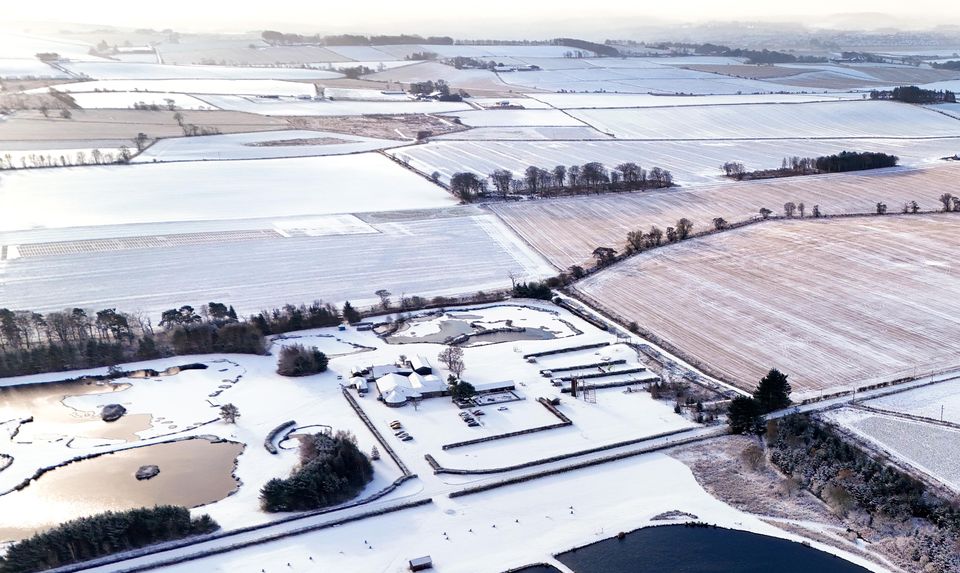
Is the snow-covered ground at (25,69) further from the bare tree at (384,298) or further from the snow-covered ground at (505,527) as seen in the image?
the snow-covered ground at (505,527)

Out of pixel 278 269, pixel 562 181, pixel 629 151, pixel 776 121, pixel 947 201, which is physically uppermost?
pixel 776 121

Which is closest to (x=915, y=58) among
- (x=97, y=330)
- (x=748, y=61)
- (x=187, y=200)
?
(x=748, y=61)

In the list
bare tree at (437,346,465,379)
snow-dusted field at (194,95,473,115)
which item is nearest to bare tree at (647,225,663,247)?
bare tree at (437,346,465,379)

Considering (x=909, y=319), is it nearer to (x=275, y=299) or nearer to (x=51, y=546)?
(x=275, y=299)

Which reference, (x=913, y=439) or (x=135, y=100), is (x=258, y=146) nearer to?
(x=135, y=100)

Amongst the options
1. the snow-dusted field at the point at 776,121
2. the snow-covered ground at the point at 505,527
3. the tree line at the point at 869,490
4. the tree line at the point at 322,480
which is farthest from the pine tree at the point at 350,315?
the snow-dusted field at the point at 776,121

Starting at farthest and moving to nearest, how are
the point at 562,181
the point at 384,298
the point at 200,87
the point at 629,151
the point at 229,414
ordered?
the point at 200,87
the point at 629,151
the point at 562,181
the point at 384,298
the point at 229,414

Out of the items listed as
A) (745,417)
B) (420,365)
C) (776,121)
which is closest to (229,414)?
(420,365)

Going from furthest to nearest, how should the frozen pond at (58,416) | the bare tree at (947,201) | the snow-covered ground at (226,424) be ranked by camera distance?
the bare tree at (947,201) → the frozen pond at (58,416) → the snow-covered ground at (226,424)
